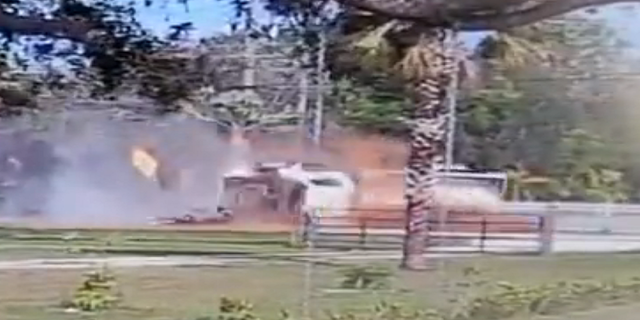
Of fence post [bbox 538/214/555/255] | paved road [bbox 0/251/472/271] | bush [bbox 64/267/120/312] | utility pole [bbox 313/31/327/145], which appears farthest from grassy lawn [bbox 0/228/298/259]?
fence post [bbox 538/214/555/255]

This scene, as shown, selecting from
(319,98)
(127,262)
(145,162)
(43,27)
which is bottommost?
(127,262)

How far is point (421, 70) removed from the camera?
3891 millimetres

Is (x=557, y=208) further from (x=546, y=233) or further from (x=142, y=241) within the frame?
(x=142, y=241)

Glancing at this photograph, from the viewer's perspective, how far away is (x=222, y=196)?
422 cm

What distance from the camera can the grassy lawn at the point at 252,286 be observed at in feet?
15.0

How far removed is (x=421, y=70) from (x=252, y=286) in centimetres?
132

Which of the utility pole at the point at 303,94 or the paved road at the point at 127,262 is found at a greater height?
the utility pole at the point at 303,94

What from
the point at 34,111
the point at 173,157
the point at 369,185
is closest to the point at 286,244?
the point at 369,185

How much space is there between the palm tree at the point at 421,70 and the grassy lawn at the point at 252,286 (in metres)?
0.14

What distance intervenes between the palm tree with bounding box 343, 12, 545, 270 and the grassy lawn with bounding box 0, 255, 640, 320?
0.45 feet

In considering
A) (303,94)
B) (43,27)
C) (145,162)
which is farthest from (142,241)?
(43,27)

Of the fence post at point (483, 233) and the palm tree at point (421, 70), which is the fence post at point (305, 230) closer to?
the palm tree at point (421, 70)

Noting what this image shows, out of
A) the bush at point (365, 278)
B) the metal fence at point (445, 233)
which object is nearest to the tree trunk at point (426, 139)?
the metal fence at point (445, 233)

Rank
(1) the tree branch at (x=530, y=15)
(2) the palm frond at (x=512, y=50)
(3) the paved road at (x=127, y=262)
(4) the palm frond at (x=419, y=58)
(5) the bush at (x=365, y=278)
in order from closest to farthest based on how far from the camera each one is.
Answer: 1. (1) the tree branch at (x=530, y=15)
2. (4) the palm frond at (x=419, y=58)
3. (2) the palm frond at (x=512, y=50)
4. (3) the paved road at (x=127, y=262)
5. (5) the bush at (x=365, y=278)
